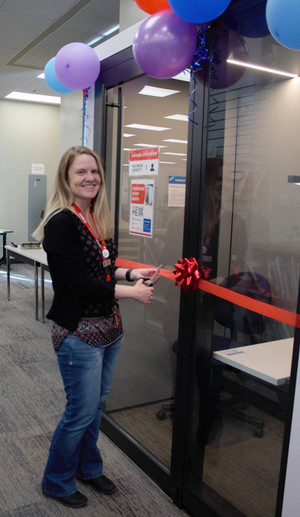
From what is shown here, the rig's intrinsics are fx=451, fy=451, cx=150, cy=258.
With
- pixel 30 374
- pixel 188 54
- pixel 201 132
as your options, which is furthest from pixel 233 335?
pixel 30 374

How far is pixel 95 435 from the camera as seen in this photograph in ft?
6.97

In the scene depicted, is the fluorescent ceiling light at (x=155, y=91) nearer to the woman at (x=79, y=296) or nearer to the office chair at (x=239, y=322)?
the woman at (x=79, y=296)

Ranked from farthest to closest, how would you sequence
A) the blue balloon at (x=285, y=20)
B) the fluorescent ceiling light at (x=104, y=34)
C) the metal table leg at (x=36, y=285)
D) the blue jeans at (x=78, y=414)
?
the metal table leg at (x=36, y=285) → the fluorescent ceiling light at (x=104, y=34) → the blue jeans at (x=78, y=414) → the blue balloon at (x=285, y=20)

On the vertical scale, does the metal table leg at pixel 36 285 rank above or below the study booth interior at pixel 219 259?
below

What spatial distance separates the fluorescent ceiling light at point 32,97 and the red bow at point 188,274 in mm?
7227

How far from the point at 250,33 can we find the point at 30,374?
290cm

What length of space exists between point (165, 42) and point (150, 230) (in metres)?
0.91

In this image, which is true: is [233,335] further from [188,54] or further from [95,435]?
[188,54]

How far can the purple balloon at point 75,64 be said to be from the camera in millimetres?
2213

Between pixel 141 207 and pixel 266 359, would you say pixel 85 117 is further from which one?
pixel 266 359

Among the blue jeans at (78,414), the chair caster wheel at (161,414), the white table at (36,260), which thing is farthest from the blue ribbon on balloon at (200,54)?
the white table at (36,260)

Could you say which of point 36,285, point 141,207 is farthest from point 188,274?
point 36,285

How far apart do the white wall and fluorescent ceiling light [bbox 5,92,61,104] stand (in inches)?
7.6

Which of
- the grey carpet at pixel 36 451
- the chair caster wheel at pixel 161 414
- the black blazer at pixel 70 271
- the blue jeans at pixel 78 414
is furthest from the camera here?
the chair caster wheel at pixel 161 414
